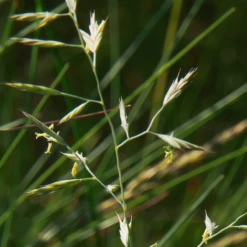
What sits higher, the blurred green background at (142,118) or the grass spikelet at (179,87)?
the grass spikelet at (179,87)

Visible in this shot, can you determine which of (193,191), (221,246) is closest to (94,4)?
(193,191)

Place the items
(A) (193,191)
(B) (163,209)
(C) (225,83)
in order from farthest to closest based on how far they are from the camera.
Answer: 1. (C) (225,83)
2. (B) (163,209)
3. (A) (193,191)

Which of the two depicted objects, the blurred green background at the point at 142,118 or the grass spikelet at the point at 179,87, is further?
the blurred green background at the point at 142,118

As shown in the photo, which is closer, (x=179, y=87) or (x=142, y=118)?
(x=179, y=87)

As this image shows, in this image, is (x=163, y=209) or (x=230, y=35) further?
(x=230, y=35)

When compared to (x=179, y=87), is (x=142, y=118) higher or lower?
lower

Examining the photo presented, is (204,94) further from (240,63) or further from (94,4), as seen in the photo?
(94,4)

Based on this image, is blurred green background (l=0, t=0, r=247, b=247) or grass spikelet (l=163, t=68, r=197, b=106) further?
blurred green background (l=0, t=0, r=247, b=247)

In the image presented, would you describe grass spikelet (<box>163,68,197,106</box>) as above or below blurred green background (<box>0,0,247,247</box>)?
above
